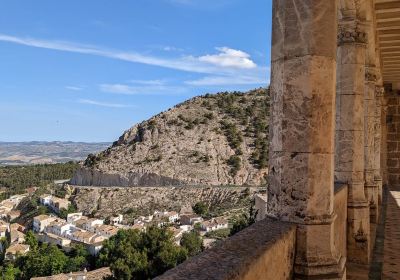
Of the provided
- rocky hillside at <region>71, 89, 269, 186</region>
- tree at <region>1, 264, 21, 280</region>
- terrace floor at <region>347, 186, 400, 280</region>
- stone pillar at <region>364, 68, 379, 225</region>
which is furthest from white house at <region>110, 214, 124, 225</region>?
stone pillar at <region>364, 68, 379, 225</region>

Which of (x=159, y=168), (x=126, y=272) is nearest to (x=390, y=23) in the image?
(x=126, y=272)

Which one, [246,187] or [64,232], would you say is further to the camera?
[64,232]

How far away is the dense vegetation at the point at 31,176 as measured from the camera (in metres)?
110

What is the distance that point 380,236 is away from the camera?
27.7 ft

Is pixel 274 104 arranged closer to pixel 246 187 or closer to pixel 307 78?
pixel 307 78

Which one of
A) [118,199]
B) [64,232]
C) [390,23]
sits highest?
[390,23]

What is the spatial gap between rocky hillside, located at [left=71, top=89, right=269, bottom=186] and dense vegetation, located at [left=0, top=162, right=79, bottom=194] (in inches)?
1263

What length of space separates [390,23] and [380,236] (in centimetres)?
419

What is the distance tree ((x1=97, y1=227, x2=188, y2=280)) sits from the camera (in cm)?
3428

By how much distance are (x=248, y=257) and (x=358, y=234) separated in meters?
4.93

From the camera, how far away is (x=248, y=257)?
242 cm

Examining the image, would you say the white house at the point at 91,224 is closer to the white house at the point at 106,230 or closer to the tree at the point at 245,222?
the white house at the point at 106,230

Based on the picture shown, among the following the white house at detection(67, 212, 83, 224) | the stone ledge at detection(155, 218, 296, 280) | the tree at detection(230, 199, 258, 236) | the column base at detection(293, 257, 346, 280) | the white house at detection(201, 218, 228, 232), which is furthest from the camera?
the white house at detection(67, 212, 83, 224)

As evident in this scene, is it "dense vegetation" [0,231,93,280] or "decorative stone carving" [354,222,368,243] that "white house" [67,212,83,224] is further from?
"decorative stone carving" [354,222,368,243]
